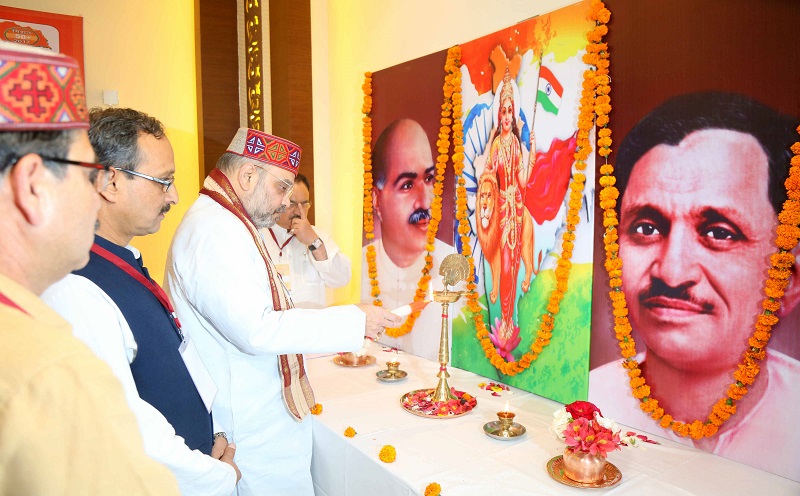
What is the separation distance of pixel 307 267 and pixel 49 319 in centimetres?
289

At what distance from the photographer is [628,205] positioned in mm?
1999

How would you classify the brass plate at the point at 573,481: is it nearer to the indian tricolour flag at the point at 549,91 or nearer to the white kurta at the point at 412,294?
the white kurta at the point at 412,294

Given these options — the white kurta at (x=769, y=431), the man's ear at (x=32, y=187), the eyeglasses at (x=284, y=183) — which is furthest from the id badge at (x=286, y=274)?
the man's ear at (x=32, y=187)

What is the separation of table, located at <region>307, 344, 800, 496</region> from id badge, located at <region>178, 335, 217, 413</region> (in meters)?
0.54

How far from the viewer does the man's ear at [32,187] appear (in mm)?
635

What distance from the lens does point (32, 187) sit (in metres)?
0.65

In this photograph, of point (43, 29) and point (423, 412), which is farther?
point (43, 29)

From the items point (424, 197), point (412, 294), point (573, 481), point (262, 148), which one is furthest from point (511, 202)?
point (573, 481)

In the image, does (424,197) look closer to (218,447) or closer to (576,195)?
(576,195)

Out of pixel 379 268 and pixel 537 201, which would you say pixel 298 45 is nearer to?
pixel 379 268

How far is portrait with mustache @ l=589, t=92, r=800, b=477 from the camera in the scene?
5.37 ft

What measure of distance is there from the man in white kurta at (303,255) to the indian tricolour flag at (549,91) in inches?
65.6

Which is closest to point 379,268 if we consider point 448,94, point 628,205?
point 448,94

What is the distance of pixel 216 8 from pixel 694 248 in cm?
448
